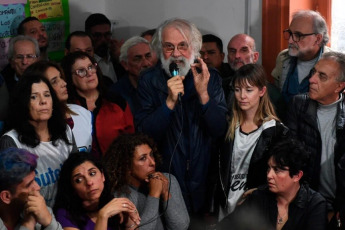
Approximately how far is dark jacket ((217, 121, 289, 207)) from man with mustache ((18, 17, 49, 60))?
1899 millimetres

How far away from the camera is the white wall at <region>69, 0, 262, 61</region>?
18.1 feet

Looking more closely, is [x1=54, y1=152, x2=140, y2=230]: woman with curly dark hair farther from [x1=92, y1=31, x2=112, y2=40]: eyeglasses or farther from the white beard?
[x1=92, y1=31, x2=112, y2=40]: eyeglasses

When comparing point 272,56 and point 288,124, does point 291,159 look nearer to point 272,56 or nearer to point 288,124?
point 288,124

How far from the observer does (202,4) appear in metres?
5.75

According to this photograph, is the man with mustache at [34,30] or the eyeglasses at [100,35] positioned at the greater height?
the man with mustache at [34,30]

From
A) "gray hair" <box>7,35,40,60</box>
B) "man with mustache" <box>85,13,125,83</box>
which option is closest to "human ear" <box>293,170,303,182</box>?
"gray hair" <box>7,35,40,60</box>

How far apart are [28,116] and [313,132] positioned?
1594mm

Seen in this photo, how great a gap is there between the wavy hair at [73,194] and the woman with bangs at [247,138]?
0.72 meters

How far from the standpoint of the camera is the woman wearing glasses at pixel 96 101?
13.9ft

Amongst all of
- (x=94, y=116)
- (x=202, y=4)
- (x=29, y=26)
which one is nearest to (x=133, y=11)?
(x=202, y=4)

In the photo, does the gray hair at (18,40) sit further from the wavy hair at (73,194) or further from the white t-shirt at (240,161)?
the white t-shirt at (240,161)

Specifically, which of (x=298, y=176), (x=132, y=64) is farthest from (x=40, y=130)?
(x=132, y=64)

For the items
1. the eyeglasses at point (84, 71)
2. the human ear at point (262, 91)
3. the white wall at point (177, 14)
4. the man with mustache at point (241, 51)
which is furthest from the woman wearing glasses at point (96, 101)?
the white wall at point (177, 14)

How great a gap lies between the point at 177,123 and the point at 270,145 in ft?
1.76
